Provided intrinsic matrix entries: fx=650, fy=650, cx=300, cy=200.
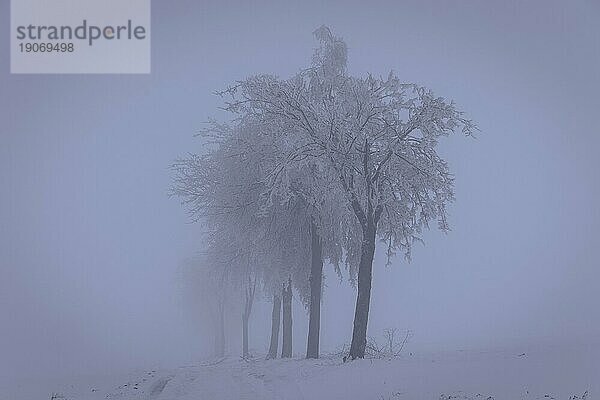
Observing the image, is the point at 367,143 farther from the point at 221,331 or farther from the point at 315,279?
the point at 221,331

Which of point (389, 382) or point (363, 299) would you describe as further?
point (363, 299)

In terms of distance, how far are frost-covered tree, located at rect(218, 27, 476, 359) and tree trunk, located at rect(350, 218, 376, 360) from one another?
0.03 meters

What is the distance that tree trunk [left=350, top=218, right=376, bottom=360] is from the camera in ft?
73.5

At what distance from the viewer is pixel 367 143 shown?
22828 millimetres

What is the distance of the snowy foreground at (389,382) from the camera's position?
54.3 feet

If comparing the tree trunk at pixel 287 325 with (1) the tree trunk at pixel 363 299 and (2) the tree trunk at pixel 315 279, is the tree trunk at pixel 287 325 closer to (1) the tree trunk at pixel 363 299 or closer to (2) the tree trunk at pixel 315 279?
(2) the tree trunk at pixel 315 279

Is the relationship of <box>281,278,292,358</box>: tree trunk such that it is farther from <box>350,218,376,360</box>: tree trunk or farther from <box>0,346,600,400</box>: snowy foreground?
<box>350,218,376,360</box>: tree trunk

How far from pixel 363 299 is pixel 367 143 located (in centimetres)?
548

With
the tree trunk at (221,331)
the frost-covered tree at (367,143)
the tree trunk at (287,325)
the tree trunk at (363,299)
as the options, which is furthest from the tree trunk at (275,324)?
the tree trunk at (221,331)

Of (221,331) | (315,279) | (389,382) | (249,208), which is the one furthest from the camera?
(221,331)

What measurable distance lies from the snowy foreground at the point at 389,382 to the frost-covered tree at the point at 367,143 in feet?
10.7

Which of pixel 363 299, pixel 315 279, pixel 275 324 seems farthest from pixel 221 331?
pixel 363 299

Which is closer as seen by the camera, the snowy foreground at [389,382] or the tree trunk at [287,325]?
the snowy foreground at [389,382]

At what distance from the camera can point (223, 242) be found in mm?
34781
